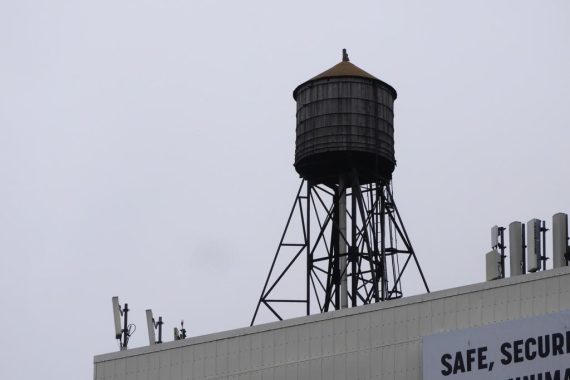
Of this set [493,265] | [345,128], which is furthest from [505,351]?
[345,128]

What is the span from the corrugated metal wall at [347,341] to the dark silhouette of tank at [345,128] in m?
10.8

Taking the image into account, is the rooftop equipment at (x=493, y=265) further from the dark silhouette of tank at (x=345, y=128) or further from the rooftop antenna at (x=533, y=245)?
the dark silhouette of tank at (x=345, y=128)

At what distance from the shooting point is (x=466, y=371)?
5984cm

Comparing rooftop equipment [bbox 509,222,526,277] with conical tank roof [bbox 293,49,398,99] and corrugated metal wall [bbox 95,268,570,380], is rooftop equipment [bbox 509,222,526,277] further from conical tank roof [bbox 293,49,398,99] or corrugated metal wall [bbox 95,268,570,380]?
conical tank roof [bbox 293,49,398,99]

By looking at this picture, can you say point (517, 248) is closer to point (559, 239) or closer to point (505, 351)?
point (559, 239)

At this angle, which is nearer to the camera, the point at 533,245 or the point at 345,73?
the point at 533,245

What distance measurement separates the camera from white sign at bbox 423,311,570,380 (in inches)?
2275

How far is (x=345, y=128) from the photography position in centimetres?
7419

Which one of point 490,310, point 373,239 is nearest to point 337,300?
point 373,239

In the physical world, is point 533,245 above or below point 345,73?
below

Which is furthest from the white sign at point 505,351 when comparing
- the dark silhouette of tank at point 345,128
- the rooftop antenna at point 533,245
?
the dark silhouette of tank at point 345,128

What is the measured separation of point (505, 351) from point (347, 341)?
271 inches

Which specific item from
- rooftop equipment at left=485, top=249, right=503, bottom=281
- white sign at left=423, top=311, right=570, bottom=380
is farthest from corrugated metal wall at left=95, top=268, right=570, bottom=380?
rooftop equipment at left=485, top=249, right=503, bottom=281

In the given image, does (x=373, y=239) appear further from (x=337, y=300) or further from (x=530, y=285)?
(x=530, y=285)
